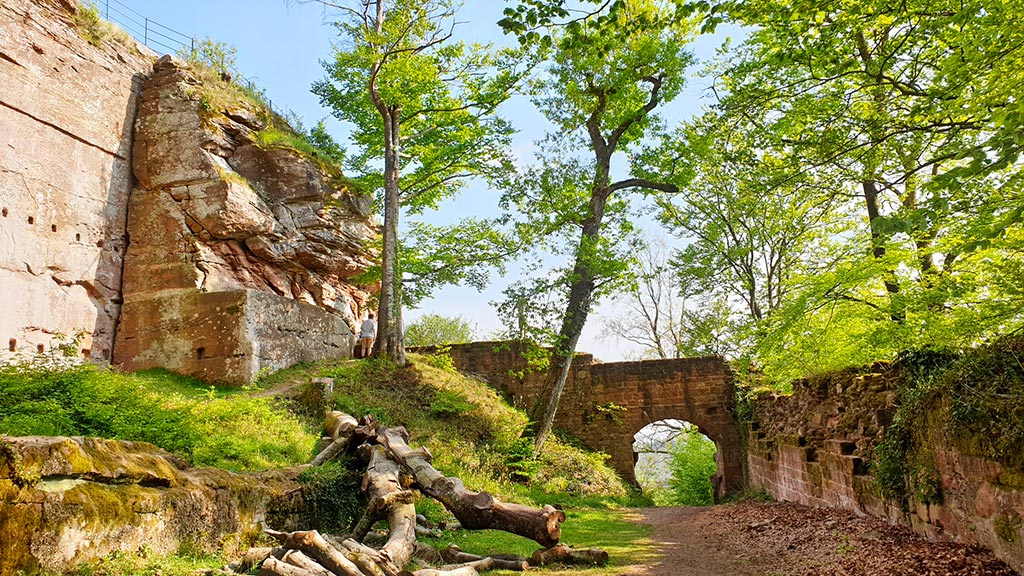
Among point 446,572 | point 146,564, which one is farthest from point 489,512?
point 146,564

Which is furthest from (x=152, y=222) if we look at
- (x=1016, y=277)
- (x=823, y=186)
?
(x=1016, y=277)

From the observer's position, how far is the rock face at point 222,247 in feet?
46.0

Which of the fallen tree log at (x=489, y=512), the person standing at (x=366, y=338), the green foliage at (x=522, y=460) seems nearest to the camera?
the fallen tree log at (x=489, y=512)

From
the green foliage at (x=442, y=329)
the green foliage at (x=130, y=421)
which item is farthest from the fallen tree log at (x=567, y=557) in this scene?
the green foliage at (x=442, y=329)

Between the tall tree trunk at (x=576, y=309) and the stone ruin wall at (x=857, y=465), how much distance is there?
16.4 ft

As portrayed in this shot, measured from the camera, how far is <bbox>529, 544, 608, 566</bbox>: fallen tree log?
6.40 m

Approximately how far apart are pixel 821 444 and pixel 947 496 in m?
4.28

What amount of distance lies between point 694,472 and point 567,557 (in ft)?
60.9

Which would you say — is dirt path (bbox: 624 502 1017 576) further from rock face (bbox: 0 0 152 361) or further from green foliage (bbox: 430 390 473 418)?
rock face (bbox: 0 0 152 361)

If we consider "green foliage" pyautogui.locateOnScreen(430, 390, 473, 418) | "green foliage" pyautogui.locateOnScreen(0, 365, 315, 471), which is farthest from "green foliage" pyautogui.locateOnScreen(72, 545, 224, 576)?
"green foliage" pyautogui.locateOnScreen(430, 390, 473, 418)

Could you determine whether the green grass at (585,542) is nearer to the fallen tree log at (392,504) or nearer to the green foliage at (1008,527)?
the fallen tree log at (392,504)

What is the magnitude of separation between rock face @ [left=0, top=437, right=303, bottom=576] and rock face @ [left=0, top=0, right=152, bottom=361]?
960cm

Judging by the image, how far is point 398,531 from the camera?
6270 millimetres

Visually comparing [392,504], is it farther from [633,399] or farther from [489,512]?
[633,399]
